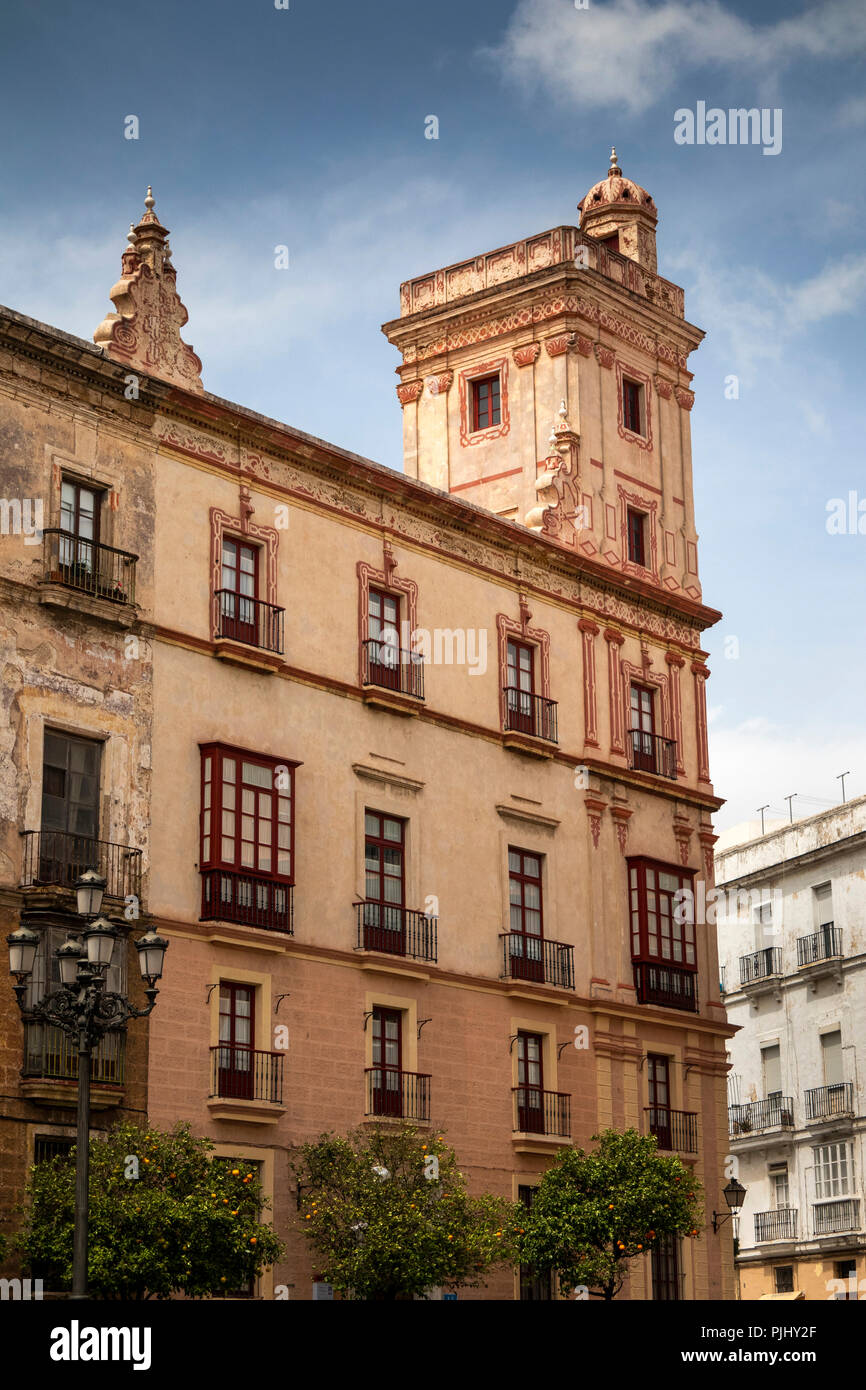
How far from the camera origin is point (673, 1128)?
110 feet

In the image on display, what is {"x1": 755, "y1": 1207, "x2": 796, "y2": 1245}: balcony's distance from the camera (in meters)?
45.4

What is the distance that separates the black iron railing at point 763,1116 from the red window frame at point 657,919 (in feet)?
41.9

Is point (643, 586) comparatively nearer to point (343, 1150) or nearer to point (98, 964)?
point (343, 1150)

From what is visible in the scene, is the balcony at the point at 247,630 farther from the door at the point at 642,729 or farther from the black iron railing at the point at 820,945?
the black iron railing at the point at 820,945

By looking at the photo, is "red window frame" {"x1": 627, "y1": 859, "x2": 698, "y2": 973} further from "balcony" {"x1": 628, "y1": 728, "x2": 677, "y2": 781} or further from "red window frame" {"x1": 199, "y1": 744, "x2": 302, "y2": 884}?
"red window frame" {"x1": 199, "y1": 744, "x2": 302, "y2": 884}

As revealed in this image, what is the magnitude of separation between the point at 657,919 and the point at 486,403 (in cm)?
1020

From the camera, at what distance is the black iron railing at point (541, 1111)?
30.5 meters

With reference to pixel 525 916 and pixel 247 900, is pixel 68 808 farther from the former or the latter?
pixel 525 916

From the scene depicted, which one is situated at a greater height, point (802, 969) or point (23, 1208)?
point (802, 969)

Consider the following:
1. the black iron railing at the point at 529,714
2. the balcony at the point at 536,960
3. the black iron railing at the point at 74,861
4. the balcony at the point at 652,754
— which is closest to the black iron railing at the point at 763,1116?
the balcony at the point at 652,754

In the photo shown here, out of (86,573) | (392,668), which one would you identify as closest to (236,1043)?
(86,573)
